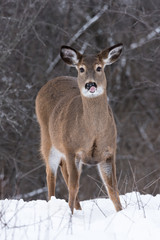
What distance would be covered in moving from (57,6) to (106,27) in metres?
1.07

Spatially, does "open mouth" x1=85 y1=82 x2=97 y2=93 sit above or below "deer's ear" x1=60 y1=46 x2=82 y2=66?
below

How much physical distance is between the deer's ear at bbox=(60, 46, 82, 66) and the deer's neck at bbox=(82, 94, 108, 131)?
2.06 ft

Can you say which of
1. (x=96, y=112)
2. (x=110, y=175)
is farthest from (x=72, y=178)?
(x=96, y=112)

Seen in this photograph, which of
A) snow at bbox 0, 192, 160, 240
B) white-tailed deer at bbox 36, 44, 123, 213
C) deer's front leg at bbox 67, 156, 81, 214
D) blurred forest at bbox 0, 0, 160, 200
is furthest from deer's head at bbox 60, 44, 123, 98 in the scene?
blurred forest at bbox 0, 0, 160, 200

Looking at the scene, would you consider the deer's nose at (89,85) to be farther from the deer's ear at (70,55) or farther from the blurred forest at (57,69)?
the blurred forest at (57,69)

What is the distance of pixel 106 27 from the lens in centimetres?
1241

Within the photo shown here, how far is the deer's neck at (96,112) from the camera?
6680 millimetres

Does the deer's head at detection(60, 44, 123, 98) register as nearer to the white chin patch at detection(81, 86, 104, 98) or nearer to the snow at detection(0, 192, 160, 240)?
the white chin patch at detection(81, 86, 104, 98)

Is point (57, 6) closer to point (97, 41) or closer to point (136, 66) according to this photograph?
point (97, 41)

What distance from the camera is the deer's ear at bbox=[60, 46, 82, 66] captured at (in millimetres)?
7145

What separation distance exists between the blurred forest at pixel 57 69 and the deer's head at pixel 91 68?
3002 mm

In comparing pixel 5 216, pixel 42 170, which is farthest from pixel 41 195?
pixel 5 216

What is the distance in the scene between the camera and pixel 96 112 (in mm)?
6727

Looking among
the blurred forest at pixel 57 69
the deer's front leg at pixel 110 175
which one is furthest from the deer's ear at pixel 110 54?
the blurred forest at pixel 57 69
